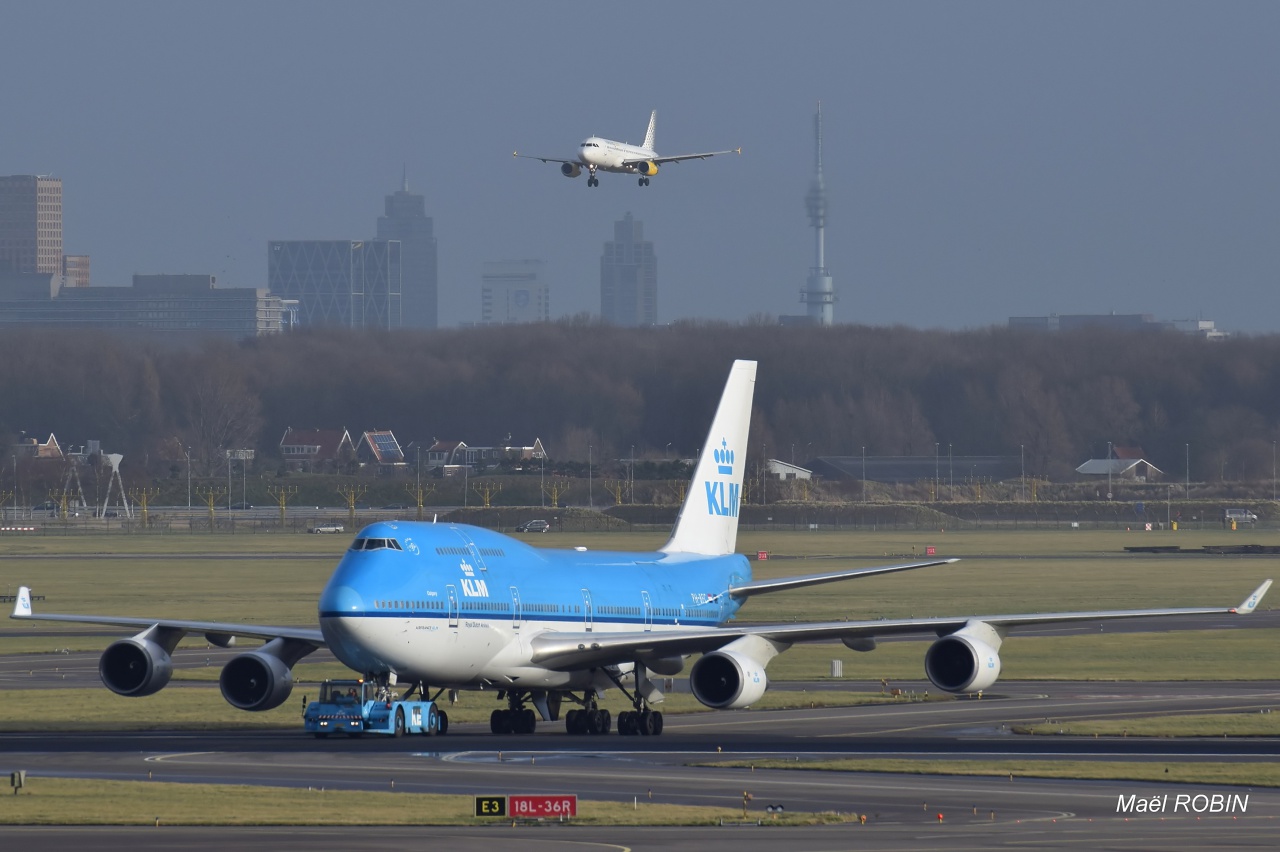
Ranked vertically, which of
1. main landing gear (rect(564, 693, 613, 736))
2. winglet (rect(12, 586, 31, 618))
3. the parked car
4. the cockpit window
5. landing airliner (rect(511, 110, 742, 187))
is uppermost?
landing airliner (rect(511, 110, 742, 187))

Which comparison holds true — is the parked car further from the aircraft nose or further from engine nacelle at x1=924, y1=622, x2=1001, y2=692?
the aircraft nose

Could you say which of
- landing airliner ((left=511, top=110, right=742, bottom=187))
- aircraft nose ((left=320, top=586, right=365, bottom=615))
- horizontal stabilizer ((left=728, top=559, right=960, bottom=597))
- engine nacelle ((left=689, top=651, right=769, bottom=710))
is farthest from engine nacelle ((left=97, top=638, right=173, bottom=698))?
landing airliner ((left=511, top=110, right=742, bottom=187))

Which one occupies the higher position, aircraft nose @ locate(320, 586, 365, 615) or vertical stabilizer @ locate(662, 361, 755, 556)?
vertical stabilizer @ locate(662, 361, 755, 556)

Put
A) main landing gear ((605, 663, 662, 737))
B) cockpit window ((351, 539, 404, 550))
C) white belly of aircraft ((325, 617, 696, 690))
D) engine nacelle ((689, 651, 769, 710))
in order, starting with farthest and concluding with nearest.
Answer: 1. main landing gear ((605, 663, 662, 737))
2. cockpit window ((351, 539, 404, 550))
3. engine nacelle ((689, 651, 769, 710))
4. white belly of aircraft ((325, 617, 696, 690))

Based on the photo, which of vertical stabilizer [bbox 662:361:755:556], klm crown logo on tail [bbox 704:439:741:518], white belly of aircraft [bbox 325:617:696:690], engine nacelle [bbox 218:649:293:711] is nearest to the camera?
white belly of aircraft [bbox 325:617:696:690]

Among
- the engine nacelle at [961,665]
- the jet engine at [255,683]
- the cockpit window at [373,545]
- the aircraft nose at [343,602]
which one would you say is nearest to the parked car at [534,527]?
the jet engine at [255,683]

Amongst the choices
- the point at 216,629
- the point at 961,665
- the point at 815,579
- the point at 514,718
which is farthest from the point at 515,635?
the point at 961,665

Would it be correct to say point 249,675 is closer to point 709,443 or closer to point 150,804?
point 150,804

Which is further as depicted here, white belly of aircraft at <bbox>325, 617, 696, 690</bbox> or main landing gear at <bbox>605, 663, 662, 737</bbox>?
main landing gear at <bbox>605, 663, 662, 737</bbox>
